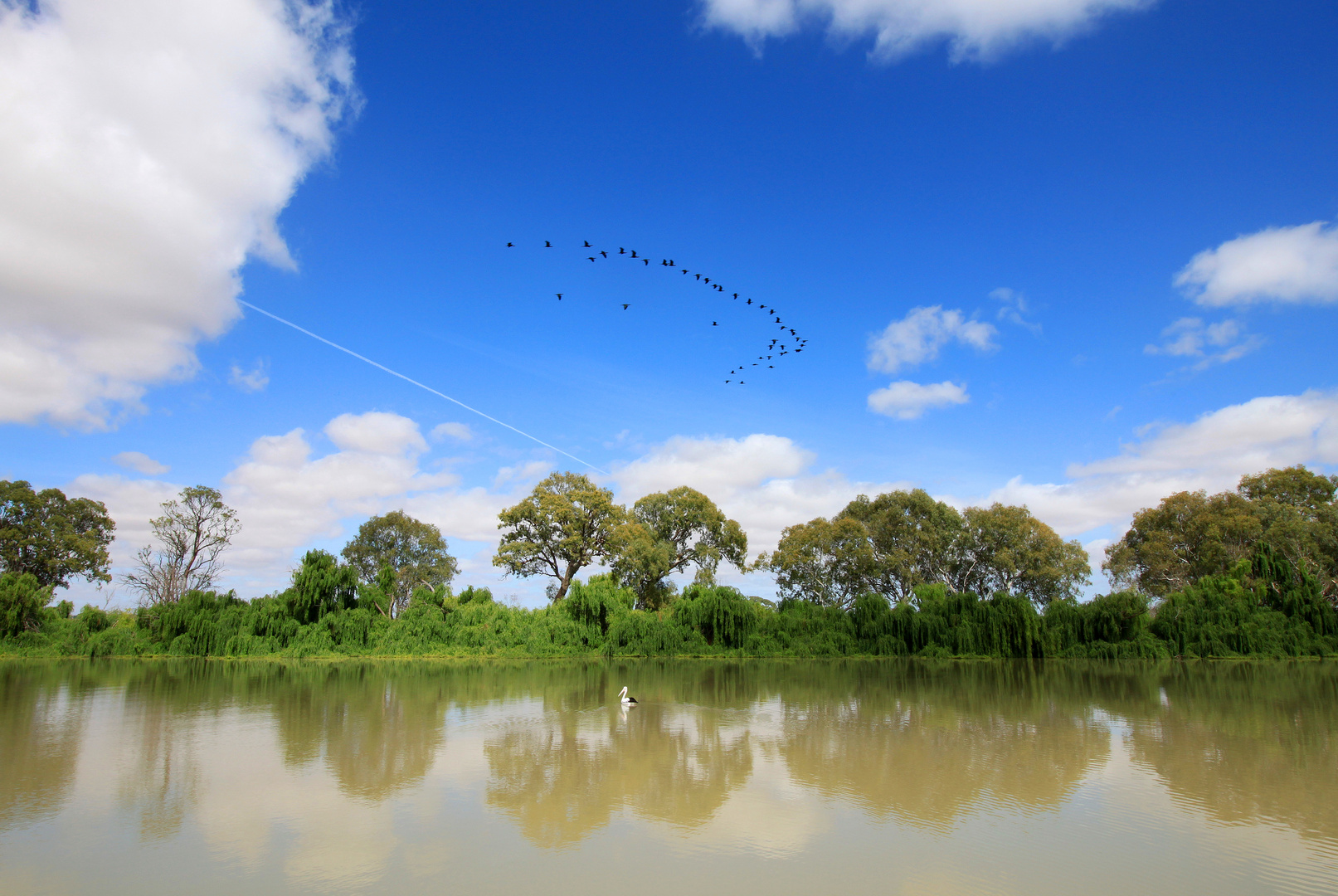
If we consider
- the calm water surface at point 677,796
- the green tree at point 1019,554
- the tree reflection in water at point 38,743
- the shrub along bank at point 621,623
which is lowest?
the tree reflection in water at point 38,743

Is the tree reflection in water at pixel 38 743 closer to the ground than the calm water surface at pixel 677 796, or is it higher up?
closer to the ground

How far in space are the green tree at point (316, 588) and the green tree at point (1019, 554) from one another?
102 ft

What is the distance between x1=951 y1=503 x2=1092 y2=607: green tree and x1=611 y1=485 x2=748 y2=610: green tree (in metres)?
12.3

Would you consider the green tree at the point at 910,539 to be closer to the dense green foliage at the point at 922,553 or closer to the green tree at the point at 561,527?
the dense green foliage at the point at 922,553

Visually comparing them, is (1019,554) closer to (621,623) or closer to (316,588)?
(621,623)

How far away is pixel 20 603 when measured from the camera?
32.9 meters

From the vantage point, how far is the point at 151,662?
30719 millimetres

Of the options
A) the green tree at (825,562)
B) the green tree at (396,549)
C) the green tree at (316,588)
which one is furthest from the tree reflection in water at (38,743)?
the green tree at (825,562)

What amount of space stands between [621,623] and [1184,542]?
2865cm

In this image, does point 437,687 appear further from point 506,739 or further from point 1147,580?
point 1147,580

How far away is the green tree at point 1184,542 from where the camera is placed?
33875 millimetres

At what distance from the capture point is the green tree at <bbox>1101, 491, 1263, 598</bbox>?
3388cm

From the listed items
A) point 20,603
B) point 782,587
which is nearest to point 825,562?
point 782,587

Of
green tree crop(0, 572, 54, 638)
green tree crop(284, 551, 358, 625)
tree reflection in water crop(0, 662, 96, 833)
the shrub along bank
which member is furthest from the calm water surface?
green tree crop(0, 572, 54, 638)
